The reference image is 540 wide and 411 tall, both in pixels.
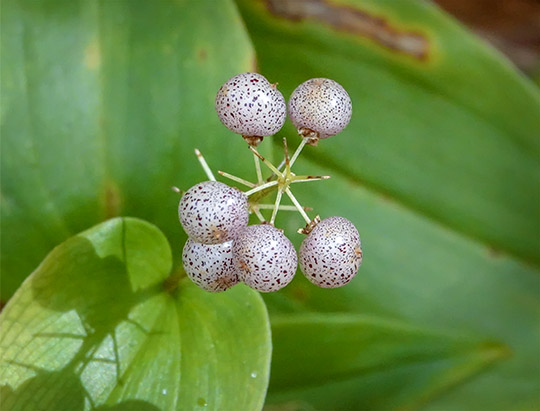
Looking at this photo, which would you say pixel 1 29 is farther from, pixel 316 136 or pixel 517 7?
pixel 517 7

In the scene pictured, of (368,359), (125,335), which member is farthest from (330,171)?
(125,335)

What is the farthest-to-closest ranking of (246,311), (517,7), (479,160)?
(517,7) → (479,160) → (246,311)

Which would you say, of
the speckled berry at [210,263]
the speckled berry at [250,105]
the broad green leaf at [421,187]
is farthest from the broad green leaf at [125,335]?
the broad green leaf at [421,187]

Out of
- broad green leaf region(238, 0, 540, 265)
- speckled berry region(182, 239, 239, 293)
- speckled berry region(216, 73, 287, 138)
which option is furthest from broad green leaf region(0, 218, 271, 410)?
broad green leaf region(238, 0, 540, 265)

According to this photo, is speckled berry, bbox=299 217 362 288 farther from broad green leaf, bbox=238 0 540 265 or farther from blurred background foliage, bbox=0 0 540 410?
broad green leaf, bbox=238 0 540 265

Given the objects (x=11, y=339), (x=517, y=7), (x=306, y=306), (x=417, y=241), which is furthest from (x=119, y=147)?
(x=517, y=7)

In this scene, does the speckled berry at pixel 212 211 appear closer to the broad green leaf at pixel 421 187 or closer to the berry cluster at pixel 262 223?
the berry cluster at pixel 262 223
